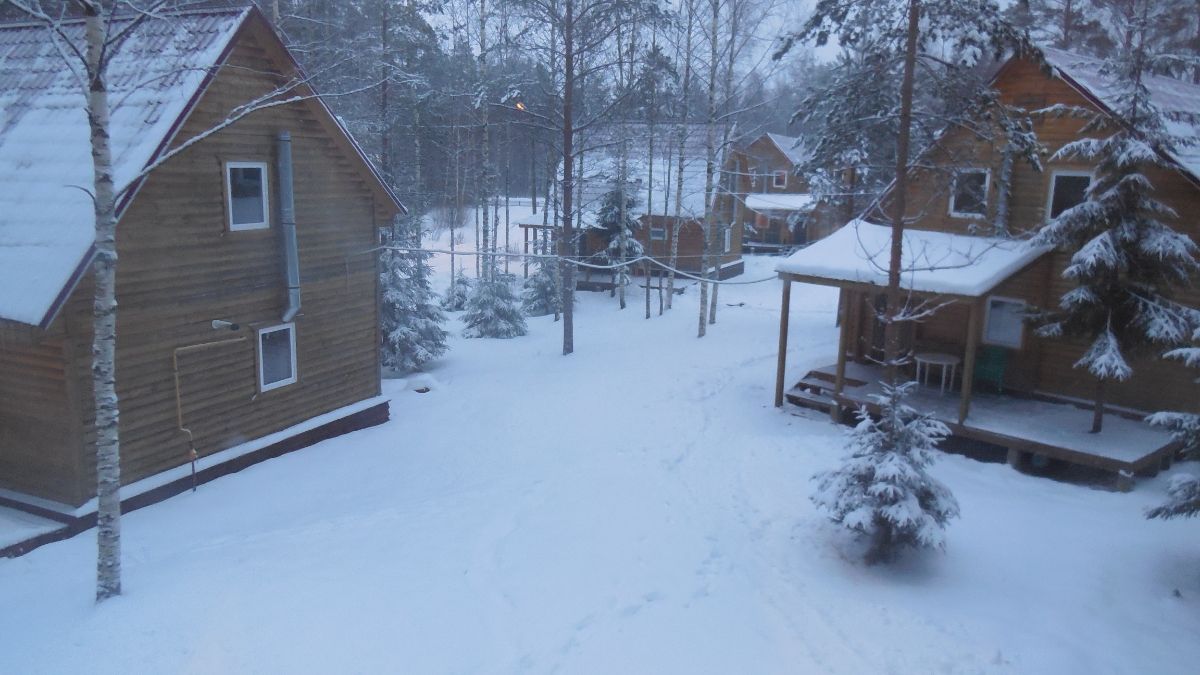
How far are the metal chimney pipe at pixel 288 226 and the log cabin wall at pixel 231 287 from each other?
14 centimetres

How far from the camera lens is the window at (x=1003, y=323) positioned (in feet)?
47.8

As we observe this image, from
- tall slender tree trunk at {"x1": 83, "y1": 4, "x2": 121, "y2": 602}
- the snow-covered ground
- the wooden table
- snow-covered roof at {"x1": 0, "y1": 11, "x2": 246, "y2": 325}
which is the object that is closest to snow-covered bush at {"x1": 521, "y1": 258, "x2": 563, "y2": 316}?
the snow-covered ground

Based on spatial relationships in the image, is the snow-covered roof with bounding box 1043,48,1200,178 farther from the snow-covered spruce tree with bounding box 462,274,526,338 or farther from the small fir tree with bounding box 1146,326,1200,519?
the snow-covered spruce tree with bounding box 462,274,526,338

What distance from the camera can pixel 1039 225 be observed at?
14.0 m

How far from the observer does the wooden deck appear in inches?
444

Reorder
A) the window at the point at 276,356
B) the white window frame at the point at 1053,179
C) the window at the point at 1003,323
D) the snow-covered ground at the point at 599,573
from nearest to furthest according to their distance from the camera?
the snow-covered ground at the point at 599,573 < the window at the point at 276,356 < the white window frame at the point at 1053,179 < the window at the point at 1003,323

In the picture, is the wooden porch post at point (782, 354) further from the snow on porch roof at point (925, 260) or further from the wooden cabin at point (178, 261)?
the wooden cabin at point (178, 261)

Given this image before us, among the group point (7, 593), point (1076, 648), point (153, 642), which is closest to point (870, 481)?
point (1076, 648)

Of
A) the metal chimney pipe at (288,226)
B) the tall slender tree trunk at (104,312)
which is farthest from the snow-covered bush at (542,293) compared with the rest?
the tall slender tree trunk at (104,312)

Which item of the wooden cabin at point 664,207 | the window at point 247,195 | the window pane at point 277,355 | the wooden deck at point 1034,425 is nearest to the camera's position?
the wooden deck at point 1034,425

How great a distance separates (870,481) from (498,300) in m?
17.4

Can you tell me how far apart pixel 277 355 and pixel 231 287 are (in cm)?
151

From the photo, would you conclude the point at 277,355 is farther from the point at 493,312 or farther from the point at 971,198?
the point at 971,198

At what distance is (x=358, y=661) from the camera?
6.38 metres
